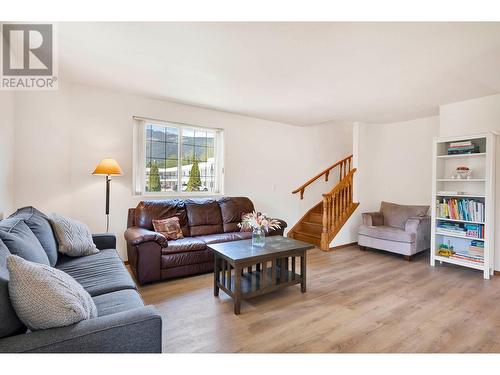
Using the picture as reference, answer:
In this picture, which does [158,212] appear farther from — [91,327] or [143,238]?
[91,327]

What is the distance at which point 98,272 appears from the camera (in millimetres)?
2035

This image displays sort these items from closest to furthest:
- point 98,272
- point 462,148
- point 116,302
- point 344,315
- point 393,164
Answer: point 116,302
point 98,272
point 344,315
point 462,148
point 393,164

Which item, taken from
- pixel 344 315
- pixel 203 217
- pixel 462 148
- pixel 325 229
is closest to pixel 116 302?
pixel 344 315

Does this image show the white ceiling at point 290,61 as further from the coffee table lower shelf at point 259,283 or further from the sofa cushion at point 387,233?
the coffee table lower shelf at point 259,283

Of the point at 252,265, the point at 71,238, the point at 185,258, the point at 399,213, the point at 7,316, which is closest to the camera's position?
the point at 7,316

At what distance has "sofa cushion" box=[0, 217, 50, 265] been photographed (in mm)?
1464

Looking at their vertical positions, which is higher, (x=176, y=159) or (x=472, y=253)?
(x=176, y=159)

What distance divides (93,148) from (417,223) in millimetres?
4872

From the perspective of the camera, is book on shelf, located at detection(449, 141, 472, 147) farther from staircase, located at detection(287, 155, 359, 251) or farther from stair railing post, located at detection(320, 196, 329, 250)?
stair railing post, located at detection(320, 196, 329, 250)

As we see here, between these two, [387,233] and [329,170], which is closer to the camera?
[387,233]

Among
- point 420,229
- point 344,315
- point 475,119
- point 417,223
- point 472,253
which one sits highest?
point 475,119

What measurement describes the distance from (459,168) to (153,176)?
4.51m

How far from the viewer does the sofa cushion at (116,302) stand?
1470mm

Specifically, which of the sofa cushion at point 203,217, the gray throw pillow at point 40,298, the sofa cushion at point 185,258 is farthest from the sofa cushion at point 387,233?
the gray throw pillow at point 40,298
